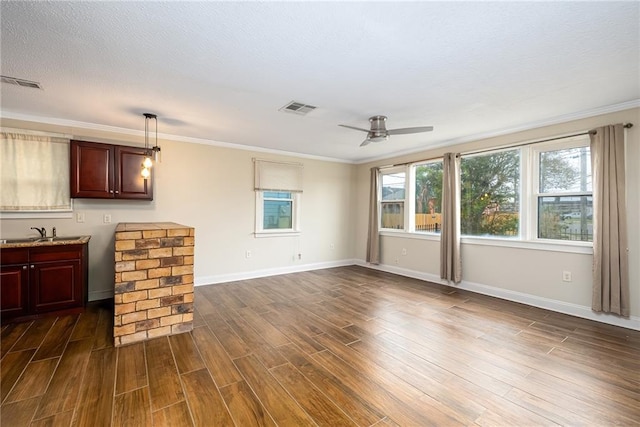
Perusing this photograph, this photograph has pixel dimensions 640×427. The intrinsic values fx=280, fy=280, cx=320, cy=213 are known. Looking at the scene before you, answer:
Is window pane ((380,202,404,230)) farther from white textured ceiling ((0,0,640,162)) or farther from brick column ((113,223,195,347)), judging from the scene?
brick column ((113,223,195,347))

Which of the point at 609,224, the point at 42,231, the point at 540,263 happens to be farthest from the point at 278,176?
the point at 609,224

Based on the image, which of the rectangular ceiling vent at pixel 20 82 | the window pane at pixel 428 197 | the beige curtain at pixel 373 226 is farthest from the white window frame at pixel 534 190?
the rectangular ceiling vent at pixel 20 82

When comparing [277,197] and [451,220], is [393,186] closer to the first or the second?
[451,220]

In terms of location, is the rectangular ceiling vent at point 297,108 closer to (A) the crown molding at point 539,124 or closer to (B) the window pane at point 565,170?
(A) the crown molding at point 539,124

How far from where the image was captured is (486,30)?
189cm

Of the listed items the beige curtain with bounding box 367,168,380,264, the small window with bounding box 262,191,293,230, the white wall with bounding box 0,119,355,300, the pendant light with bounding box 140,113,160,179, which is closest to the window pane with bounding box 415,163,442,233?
the beige curtain with bounding box 367,168,380,264

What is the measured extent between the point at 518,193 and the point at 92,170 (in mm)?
6166

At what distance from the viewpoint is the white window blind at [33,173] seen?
3567 millimetres

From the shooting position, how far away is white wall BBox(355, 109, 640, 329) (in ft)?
10.4

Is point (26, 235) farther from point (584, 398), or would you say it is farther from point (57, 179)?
point (584, 398)

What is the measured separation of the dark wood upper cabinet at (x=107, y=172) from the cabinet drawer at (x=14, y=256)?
0.91 meters

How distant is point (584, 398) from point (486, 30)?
106 inches

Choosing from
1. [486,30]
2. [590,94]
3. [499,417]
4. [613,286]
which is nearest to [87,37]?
[486,30]

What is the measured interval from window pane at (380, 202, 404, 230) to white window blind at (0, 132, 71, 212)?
5.50 meters
